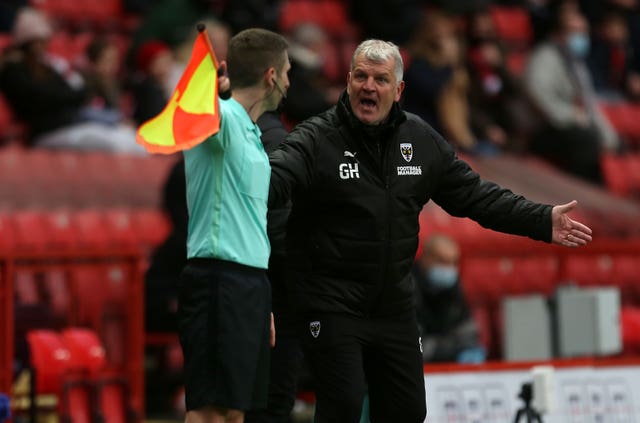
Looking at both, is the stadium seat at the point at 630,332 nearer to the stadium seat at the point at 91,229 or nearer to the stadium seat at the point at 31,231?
the stadium seat at the point at 91,229

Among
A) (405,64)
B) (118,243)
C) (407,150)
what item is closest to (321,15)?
(405,64)

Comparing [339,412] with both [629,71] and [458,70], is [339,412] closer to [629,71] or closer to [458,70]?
[458,70]

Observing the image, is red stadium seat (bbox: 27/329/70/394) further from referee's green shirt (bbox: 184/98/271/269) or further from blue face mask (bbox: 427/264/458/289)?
blue face mask (bbox: 427/264/458/289)

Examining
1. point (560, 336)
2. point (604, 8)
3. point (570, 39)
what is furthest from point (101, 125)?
point (604, 8)

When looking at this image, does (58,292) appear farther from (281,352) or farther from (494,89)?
(494,89)

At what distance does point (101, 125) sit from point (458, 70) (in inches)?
169

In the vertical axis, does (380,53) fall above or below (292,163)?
above

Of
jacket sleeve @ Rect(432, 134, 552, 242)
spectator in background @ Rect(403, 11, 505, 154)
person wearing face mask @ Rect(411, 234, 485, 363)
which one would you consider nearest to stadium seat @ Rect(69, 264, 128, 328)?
person wearing face mask @ Rect(411, 234, 485, 363)

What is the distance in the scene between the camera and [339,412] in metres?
6.29

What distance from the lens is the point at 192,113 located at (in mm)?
5789

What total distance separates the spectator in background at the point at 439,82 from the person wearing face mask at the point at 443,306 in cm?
394

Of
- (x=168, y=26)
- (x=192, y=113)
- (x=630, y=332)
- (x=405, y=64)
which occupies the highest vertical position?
(x=168, y=26)

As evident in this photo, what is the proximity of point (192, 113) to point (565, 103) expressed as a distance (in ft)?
35.8

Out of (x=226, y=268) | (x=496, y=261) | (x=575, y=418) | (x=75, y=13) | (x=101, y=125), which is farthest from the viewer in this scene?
(x=75, y=13)
